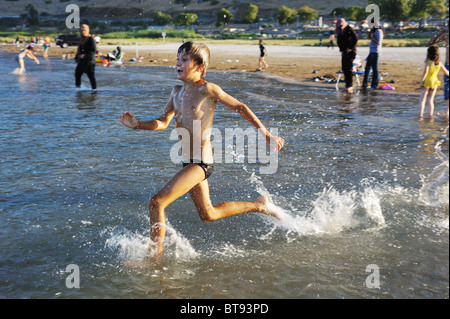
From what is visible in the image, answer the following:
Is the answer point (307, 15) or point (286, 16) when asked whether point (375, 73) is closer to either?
point (286, 16)

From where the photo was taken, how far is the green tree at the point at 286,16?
329 feet

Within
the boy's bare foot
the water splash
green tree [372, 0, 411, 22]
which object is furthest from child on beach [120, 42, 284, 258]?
green tree [372, 0, 411, 22]

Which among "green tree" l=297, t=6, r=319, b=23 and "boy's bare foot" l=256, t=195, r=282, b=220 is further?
"green tree" l=297, t=6, r=319, b=23

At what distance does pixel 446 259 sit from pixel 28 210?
14.4ft

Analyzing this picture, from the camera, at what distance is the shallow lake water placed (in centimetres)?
389

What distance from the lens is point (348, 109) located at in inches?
496

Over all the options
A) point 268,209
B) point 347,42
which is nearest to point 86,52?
point 347,42

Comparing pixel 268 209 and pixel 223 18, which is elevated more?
pixel 223 18

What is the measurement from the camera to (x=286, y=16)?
10038cm

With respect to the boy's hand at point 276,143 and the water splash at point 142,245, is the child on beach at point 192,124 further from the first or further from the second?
the water splash at point 142,245

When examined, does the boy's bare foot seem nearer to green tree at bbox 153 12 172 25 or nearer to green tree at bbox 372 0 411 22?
green tree at bbox 372 0 411 22

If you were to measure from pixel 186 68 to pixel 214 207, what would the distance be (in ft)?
4.41

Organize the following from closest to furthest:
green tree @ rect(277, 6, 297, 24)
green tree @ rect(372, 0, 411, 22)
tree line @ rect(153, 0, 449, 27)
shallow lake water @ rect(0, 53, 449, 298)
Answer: shallow lake water @ rect(0, 53, 449, 298), green tree @ rect(372, 0, 411, 22), tree line @ rect(153, 0, 449, 27), green tree @ rect(277, 6, 297, 24)

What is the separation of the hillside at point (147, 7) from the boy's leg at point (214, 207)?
406 feet
